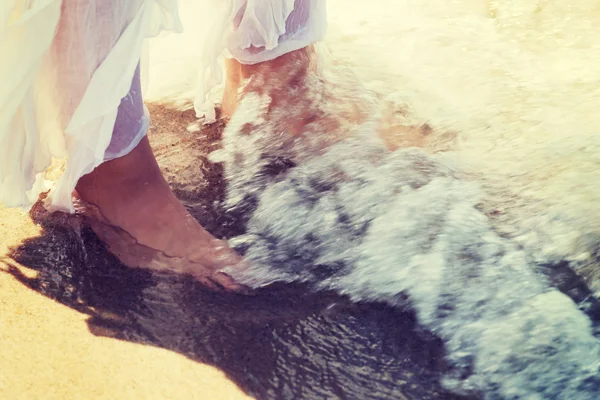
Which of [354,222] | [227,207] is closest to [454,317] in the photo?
[354,222]

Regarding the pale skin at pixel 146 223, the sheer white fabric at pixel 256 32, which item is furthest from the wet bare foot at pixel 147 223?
the sheer white fabric at pixel 256 32

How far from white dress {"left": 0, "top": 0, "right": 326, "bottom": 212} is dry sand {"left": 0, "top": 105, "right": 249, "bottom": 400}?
0.79ft

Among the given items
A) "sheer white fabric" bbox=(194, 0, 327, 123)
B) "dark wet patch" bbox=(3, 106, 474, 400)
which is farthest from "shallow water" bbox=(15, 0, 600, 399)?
"sheer white fabric" bbox=(194, 0, 327, 123)

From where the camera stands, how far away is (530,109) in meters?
2.11

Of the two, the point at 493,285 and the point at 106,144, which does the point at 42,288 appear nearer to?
the point at 106,144

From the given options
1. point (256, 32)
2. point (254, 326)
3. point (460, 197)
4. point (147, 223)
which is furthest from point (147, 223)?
point (460, 197)

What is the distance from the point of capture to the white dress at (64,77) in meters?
1.21

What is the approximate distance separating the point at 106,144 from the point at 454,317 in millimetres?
770

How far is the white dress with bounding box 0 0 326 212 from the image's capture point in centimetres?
121

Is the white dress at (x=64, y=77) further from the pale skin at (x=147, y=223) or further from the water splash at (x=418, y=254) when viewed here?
the water splash at (x=418, y=254)

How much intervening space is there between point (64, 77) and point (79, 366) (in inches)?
21.3

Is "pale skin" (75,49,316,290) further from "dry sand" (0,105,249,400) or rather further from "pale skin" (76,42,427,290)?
"dry sand" (0,105,249,400)

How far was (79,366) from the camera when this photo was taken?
1.23 meters

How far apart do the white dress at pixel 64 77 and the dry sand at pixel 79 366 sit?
9.4 inches
